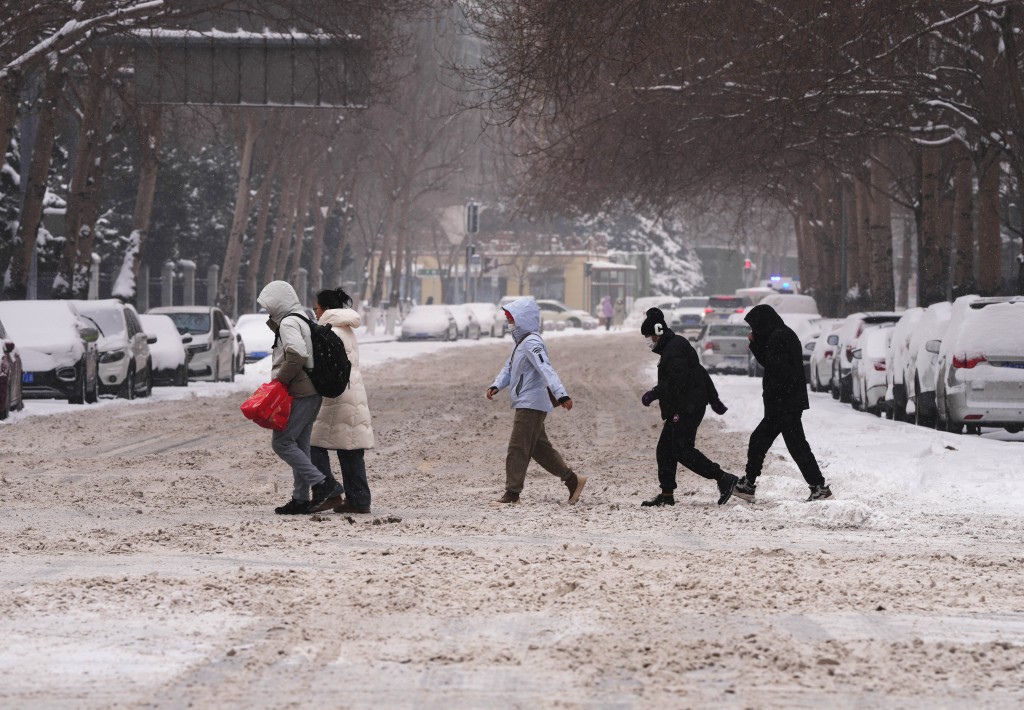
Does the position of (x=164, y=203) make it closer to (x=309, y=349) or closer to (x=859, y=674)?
(x=309, y=349)

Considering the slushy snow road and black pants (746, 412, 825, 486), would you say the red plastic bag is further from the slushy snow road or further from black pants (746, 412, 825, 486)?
black pants (746, 412, 825, 486)

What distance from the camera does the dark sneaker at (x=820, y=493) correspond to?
13977 millimetres

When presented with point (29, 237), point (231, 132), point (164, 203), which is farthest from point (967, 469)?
point (164, 203)

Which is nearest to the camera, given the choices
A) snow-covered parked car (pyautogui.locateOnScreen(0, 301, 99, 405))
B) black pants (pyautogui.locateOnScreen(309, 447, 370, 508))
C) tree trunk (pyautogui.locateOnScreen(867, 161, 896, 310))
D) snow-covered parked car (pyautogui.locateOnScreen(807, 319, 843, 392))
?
black pants (pyautogui.locateOnScreen(309, 447, 370, 508))

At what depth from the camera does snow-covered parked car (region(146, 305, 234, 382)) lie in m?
34.6

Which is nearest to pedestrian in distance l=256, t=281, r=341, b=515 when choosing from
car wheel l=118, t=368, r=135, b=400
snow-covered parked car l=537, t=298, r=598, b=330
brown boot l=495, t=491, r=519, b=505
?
brown boot l=495, t=491, r=519, b=505

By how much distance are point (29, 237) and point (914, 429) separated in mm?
19234

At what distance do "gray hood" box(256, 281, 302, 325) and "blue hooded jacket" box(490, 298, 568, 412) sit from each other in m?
1.64

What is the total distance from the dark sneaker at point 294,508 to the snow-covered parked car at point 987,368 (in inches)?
419

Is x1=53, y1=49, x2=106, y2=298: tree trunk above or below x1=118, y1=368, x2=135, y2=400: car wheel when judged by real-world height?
above

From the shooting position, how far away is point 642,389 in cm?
3328

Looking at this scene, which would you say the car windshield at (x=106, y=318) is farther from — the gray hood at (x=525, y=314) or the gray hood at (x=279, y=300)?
the gray hood at (x=279, y=300)

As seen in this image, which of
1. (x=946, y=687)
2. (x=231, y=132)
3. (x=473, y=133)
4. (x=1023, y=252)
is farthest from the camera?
(x=473, y=133)

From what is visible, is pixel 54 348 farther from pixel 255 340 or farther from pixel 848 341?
pixel 255 340
